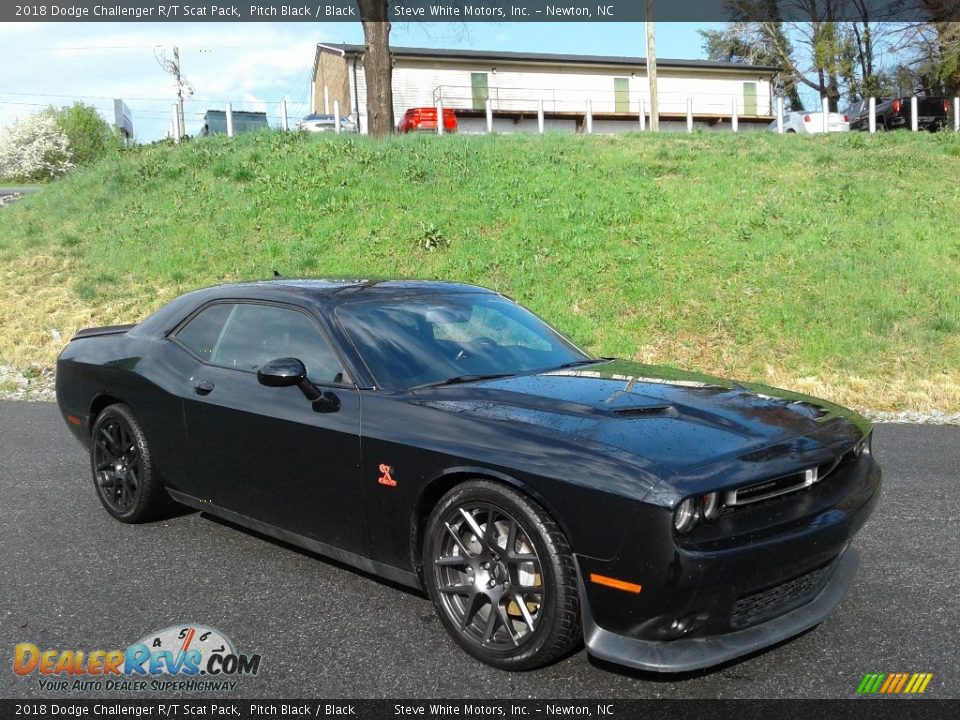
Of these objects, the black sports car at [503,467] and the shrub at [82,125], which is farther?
the shrub at [82,125]

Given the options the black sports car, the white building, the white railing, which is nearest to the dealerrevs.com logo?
the black sports car

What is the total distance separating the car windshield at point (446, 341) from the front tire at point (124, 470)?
1630 mm

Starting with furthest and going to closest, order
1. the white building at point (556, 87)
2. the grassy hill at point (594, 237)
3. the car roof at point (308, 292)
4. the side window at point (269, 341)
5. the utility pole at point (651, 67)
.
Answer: the white building at point (556, 87) → the utility pole at point (651, 67) → the grassy hill at point (594, 237) → the car roof at point (308, 292) → the side window at point (269, 341)

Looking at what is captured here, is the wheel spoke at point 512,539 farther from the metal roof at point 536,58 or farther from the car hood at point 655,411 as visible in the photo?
the metal roof at point 536,58

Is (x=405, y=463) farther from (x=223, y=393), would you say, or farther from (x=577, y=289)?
(x=577, y=289)

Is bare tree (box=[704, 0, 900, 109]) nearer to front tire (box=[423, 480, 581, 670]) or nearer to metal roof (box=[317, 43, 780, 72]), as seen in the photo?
metal roof (box=[317, 43, 780, 72])

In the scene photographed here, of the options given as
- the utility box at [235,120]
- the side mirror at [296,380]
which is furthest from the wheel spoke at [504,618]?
the utility box at [235,120]

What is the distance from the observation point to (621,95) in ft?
131

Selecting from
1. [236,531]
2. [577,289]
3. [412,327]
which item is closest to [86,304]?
[577,289]

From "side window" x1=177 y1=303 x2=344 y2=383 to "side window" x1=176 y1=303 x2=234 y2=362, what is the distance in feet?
0.04

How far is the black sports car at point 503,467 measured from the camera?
9.34 feet

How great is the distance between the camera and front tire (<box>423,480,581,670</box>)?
296 centimetres

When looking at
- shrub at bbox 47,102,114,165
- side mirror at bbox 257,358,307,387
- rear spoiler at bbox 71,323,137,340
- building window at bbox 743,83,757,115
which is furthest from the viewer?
shrub at bbox 47,102,114,165

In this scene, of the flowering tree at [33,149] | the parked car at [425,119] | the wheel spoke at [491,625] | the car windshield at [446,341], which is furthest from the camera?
the flowering tree at [33,149]
